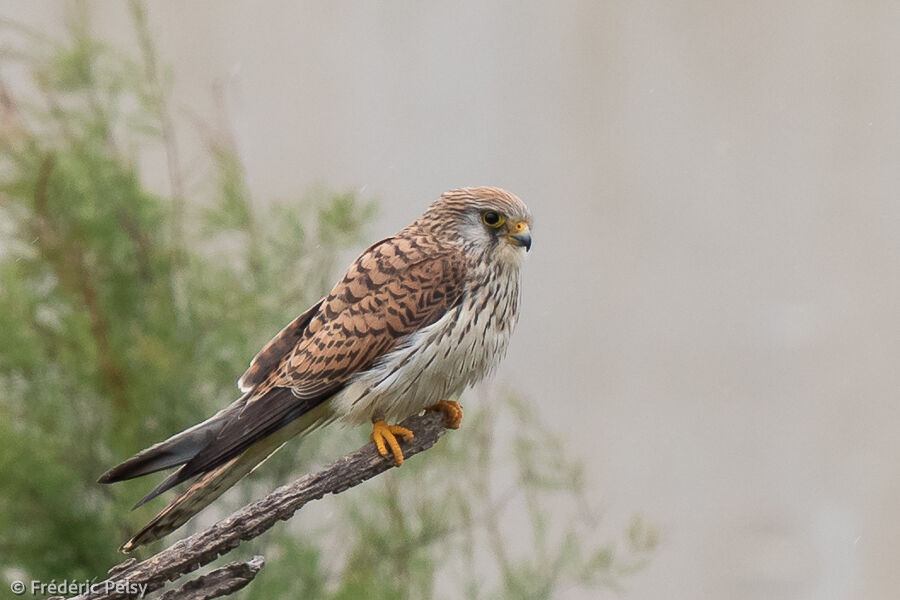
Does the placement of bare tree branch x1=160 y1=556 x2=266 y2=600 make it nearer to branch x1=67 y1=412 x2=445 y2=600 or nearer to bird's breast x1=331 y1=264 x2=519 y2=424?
branch x1=67 y1=412 x2=445 y2=600

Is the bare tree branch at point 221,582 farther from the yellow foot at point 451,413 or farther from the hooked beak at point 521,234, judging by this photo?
the hooked beak at point 521,234

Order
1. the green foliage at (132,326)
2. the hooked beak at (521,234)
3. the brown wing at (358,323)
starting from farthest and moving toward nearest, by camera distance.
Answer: the green foliage at (132,326), the hooked beak at (521,234), the brown wing at (358,323)

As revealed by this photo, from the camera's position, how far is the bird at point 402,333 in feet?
4.09

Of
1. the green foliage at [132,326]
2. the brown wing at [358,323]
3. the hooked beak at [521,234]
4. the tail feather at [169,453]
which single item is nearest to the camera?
the tail feather at [169,453]

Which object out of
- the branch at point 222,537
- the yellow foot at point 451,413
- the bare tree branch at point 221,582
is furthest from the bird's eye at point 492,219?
the bare tree branch at point 221,582

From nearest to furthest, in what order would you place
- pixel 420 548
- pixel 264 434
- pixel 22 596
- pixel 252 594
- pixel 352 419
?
→ 1. pixel 264 434
2. pixel 352 419
3. pixel 22 596
4. pixel 252 594
5. pixel 420 548

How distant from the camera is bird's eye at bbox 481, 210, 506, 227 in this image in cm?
134

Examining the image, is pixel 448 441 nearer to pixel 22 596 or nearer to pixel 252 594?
pixel 252 594

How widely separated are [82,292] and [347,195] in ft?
1.97

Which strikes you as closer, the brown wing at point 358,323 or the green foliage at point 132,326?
the brown wing at point 358,323

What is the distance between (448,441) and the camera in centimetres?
260

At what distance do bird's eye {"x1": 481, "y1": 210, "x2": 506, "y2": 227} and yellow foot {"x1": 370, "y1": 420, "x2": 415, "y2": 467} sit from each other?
302mm

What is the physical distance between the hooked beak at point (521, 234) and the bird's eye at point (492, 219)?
0.07 ft

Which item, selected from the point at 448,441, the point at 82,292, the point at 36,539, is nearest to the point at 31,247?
the point at 82,292
